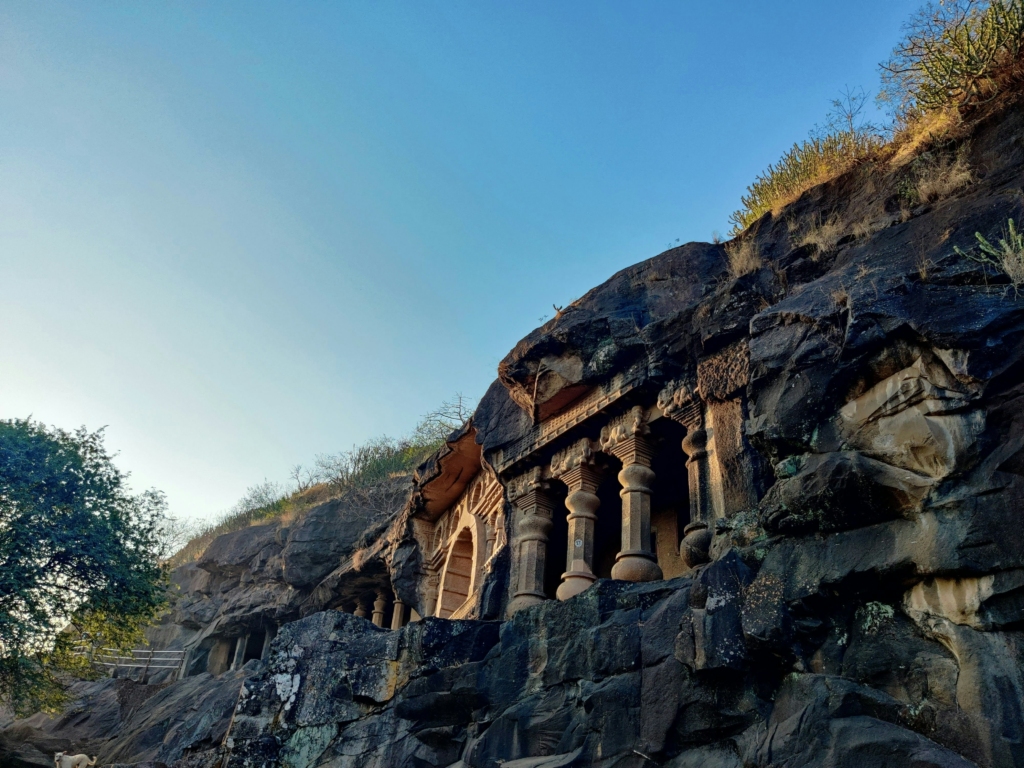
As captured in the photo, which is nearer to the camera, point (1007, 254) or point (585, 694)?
point (1007, 254)

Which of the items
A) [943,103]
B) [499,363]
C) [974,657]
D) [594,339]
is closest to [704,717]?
[974,657]

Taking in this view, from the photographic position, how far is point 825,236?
345 inches

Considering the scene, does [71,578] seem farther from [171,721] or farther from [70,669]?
[171,721]

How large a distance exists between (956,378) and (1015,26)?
5.73 meters

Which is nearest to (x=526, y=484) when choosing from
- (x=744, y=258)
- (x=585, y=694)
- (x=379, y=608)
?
(x=744, y=258)

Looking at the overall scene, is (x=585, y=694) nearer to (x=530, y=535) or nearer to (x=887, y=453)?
(x=887, y=453)

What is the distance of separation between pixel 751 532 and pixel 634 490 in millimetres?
2982

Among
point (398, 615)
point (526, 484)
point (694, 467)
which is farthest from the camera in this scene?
point (398, 615)

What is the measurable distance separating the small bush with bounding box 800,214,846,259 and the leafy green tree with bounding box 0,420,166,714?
1493cm

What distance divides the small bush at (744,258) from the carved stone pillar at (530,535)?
3.84 metres

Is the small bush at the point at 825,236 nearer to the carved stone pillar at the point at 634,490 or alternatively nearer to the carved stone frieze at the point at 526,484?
the carved stone pillar at the point at 634,490

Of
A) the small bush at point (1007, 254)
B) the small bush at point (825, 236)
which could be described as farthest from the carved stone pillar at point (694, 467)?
the small bush at point (1007, 254)

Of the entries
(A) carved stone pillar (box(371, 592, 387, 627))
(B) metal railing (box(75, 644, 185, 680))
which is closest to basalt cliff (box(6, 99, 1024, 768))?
(A) carved stone pillar (box(371, 592, 387, 627))

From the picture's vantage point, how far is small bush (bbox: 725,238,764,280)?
9.51 metres
